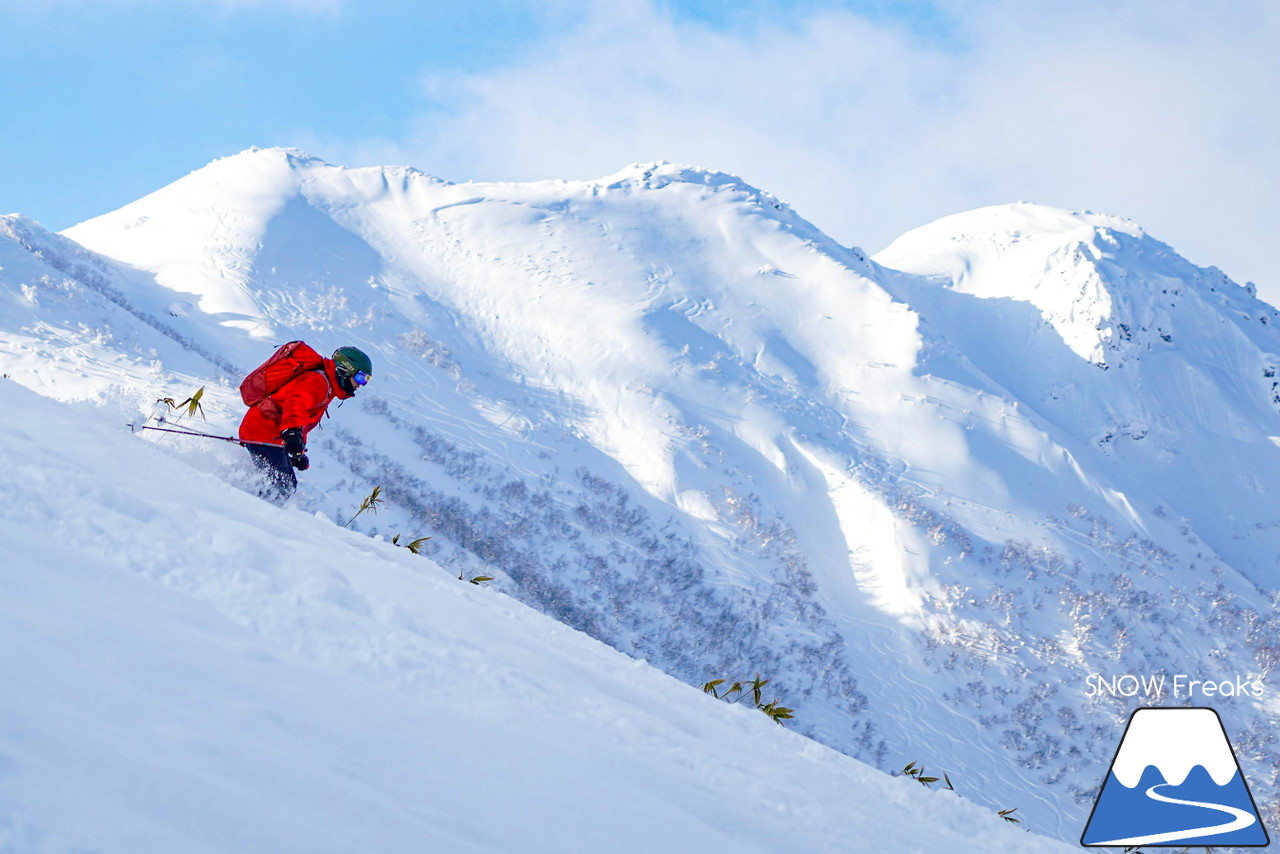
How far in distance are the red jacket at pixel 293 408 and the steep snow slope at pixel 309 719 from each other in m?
2.38

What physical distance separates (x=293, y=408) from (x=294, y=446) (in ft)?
1.09

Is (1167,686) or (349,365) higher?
(1167,686)

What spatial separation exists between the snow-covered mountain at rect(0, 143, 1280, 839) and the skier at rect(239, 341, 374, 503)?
505 millimetres

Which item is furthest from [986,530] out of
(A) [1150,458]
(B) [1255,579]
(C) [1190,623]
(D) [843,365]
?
(A) [1150,458]

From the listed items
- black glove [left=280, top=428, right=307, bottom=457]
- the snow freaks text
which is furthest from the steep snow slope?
the snow freaks text

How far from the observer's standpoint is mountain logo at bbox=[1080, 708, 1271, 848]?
4.68 m

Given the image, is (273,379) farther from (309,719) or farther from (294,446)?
(309,719)

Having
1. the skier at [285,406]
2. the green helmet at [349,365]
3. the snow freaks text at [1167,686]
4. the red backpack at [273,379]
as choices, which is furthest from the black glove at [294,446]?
the snow freaks text at [1167,686]

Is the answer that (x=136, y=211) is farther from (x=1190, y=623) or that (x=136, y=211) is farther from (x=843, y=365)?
(x=1190, y=623)

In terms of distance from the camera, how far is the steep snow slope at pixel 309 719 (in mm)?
1281

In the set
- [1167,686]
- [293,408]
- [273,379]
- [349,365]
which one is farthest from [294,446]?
[1167,686]

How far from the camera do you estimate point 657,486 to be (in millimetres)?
36938

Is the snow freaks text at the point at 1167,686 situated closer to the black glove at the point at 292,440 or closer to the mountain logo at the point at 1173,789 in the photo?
the mountain logo at the point at 1173,789

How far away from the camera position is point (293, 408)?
20.7ft
